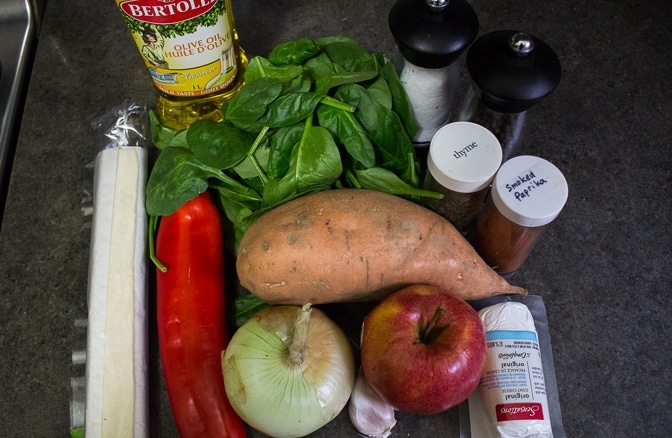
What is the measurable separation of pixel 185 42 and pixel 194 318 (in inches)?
12.6

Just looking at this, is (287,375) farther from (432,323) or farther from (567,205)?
(567,205)

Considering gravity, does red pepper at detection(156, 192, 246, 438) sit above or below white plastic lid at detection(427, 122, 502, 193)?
below

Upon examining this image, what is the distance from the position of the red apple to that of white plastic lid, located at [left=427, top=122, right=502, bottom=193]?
12 cm

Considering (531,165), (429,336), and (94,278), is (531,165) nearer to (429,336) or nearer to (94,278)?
(429,336)

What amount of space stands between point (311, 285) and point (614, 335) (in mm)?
391

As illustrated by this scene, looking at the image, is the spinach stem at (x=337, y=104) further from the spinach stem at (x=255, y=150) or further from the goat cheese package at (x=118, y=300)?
the goat cheese package at (x=118, y=300)

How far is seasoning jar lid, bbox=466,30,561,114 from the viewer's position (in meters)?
0.59

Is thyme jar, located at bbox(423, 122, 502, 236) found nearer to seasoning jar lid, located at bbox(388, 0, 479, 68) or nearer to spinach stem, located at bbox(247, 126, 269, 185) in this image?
seasoning jar lid, located at bbox(388, 0, 479, 68)

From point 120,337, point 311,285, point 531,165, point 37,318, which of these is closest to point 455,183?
point 531,165

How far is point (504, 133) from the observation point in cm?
71

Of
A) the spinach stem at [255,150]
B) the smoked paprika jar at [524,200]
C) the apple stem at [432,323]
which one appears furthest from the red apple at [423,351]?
the spinach stem at [255,150]

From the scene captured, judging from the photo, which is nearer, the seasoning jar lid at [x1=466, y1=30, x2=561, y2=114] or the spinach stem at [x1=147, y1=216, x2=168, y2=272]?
the seasoning jar lid at [x1=466, y1=30, x2=561, y2=114]

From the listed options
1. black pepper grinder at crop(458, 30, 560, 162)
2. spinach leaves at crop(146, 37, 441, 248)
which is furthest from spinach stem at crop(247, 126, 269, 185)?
black pepper grinder at crop(458, 30, 560, 162)

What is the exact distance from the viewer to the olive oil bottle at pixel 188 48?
0.63 meters
